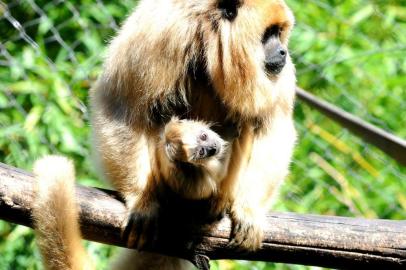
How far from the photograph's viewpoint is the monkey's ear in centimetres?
457

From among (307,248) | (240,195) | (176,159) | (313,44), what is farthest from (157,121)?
(313,44)

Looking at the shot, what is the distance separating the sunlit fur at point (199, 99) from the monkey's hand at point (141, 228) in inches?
0.9

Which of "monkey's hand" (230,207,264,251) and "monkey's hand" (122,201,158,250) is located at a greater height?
"monkey's hand" (122,201,158,250)

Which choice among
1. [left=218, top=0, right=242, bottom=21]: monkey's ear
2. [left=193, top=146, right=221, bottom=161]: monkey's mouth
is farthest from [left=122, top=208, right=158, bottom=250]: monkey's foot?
[left=218, top=0, right=242, bottom=21]: monkey's ear

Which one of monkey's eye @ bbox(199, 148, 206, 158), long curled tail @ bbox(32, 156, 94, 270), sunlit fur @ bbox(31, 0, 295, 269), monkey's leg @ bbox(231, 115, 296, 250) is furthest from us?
monkey's leg @ bbox(231, 115, 296, 250)

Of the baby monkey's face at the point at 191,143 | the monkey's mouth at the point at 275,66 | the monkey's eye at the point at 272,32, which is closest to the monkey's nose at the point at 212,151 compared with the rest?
the baby monkey's face at the point at 191,143

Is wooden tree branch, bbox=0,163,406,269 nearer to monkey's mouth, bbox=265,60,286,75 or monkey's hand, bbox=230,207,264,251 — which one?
monkey's hand, bbox=230,207,264,251

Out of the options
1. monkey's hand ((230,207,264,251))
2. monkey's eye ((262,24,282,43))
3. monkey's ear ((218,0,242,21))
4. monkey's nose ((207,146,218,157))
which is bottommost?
monkey's hand ((230,207,264,251))

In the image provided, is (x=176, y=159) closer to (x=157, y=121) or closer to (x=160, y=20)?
(x=157, y=121)

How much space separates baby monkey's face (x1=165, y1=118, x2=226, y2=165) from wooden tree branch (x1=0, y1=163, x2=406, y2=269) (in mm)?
377

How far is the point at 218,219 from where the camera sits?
4.59 m

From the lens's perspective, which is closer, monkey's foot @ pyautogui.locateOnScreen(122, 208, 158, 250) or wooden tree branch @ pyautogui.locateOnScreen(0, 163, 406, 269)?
wooden tree branch @ pyautogui.locateOnScreen(0, 163, 406, 269)

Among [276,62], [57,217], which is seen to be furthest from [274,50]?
[57,217]

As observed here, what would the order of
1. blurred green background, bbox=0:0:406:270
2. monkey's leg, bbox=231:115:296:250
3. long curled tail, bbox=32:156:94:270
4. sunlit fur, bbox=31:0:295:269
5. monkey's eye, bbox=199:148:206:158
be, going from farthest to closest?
1. blurred green background, bbox=0:0:406:270
2. monkey's leg, bbox=231:115:296:250
3. sunlit fur, bbox=31:0:295:269
4. monkey's eye, bbox=199:148:206:158
5. long curled tail, bbox=32:156:94:270
